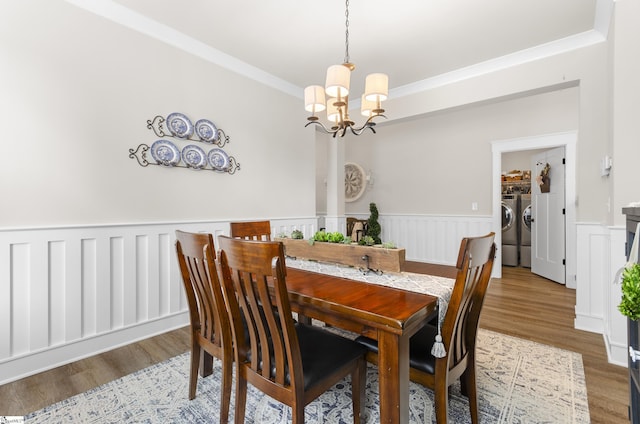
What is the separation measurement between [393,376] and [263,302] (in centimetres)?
56

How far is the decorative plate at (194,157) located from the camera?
9.32 ft

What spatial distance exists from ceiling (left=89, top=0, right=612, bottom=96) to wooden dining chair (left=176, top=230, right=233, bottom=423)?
1982mm

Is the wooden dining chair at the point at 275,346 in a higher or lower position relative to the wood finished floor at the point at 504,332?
higher

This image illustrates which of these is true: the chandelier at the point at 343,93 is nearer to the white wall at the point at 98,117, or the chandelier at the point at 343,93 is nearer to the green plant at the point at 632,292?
the white wall at the point at 98,117

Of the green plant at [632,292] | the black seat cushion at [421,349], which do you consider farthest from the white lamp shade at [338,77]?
the green plant at [632,292]

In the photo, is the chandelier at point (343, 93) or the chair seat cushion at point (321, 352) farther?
the chandelier at point (343, 93)

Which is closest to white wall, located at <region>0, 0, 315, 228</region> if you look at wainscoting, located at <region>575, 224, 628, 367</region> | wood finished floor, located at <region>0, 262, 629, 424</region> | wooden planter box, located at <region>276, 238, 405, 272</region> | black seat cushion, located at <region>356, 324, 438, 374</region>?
wood finished floor, located at <region>0, 262, 629, 424</region>

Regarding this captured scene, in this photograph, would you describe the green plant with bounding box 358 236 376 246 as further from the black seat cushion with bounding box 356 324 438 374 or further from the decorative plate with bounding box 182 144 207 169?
the decorative plate with bounding box 182 144 207 169

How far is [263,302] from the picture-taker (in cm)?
114

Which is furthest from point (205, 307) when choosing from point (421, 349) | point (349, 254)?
point (421, 349)

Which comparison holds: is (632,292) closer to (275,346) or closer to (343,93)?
(275,346)

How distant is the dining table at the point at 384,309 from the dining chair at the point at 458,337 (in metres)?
0.11

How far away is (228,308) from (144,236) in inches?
65.5

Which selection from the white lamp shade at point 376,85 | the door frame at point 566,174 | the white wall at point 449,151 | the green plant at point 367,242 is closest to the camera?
the green plant at point 367,242
